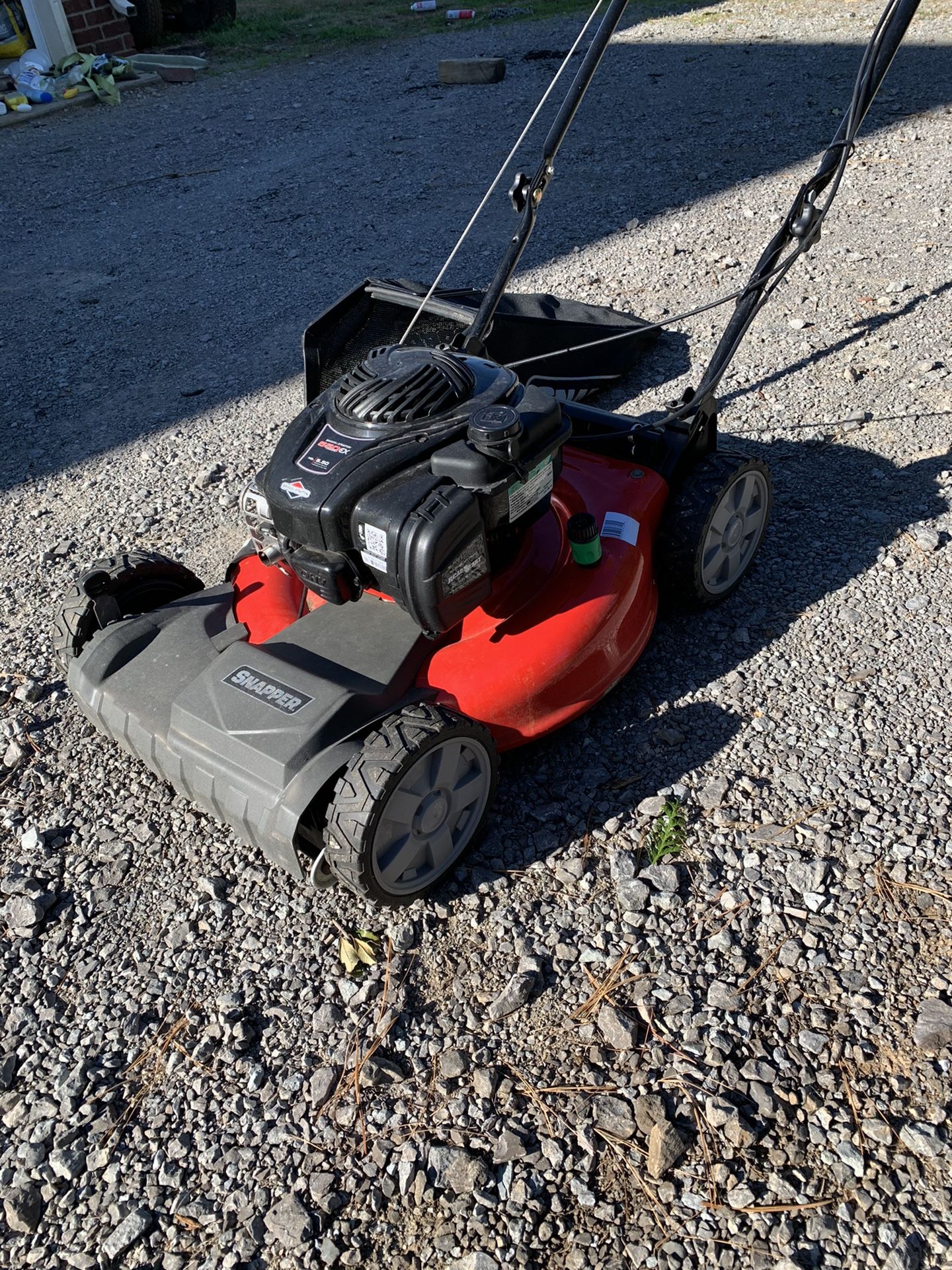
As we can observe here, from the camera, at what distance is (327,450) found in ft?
6.90

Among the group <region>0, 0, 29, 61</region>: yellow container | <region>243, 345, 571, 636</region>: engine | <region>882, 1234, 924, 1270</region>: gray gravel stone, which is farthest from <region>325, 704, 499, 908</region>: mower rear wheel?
<region>0, 0, 29, 61</region>: yellow container

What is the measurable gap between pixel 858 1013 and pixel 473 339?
1835 mm

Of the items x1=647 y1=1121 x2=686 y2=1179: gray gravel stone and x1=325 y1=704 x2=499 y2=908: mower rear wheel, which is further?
x1=325 y1=704 x2=499 y2=908: mower rear wheel

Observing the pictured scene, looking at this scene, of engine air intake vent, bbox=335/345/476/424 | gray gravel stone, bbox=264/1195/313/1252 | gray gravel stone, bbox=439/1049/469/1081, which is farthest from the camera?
engine air intake vent, bbox=335/345/476/424

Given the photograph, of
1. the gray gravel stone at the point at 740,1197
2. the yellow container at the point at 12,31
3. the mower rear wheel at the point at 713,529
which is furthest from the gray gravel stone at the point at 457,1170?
the yellow container at the point at 12,31

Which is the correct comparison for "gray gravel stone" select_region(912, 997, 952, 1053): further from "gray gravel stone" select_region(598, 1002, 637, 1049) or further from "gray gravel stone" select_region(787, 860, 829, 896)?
"gray gravel stone" select_region(598, 1002, 637, 1049)

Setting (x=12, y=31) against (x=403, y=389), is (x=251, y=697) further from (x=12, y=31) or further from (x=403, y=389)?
(x=12, y=31)

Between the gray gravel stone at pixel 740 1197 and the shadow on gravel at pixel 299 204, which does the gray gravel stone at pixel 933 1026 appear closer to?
the gray gravel stone at pixel 740 1197

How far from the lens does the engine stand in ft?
6.61

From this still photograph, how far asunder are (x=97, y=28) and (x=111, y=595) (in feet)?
26.6

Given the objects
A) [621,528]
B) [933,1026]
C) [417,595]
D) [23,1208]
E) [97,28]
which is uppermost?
[97,28]

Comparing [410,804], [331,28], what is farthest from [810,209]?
[331,28]

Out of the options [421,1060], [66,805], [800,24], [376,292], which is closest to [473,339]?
[376,292]

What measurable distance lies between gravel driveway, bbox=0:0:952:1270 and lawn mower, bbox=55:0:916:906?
22cm
